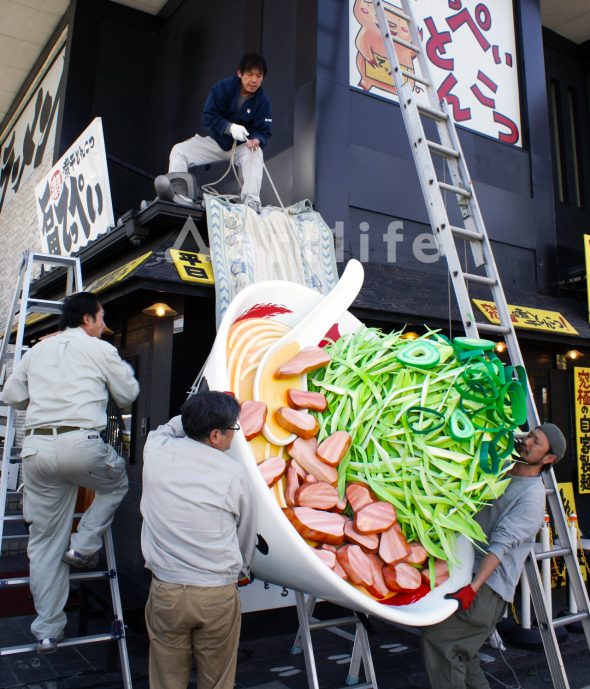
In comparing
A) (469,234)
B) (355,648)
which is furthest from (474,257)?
(355,648)

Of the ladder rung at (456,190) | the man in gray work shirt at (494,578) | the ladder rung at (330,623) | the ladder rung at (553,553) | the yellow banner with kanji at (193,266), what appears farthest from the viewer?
the ladder rung at (456,190)

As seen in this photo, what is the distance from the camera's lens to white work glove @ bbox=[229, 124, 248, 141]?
4605 millimetres

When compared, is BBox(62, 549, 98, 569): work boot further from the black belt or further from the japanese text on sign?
the japanese text on sign

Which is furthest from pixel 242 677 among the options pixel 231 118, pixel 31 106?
pixel 31 106

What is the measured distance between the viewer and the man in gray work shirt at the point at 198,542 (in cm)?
219

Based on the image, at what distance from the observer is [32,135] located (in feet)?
33.2

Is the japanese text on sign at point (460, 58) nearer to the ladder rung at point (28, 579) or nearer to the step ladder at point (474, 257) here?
the step ladder at point (474, 257)

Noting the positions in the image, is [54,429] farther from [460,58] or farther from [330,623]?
[460,58]

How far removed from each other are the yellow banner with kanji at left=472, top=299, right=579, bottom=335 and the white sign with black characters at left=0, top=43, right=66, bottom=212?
22.8 ft

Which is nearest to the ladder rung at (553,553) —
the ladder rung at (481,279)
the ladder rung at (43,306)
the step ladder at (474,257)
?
the step ladder at (474,257)

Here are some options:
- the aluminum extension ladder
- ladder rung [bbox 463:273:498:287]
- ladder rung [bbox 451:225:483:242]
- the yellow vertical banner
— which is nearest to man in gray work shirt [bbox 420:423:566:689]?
ladder rung [bbox 463:273:498:287]

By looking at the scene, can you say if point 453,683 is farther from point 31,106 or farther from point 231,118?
point 31,106

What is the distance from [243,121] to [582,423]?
4942 millimetres

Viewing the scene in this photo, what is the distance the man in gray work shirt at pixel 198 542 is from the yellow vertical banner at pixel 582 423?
5350 mm
